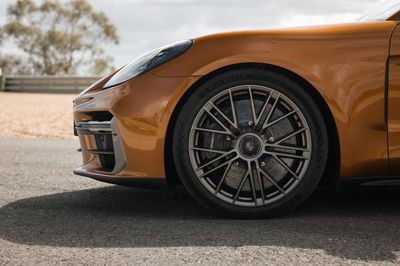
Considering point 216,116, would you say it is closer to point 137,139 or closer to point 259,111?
point 259,111

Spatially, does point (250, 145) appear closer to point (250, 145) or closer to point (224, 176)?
point (250, 145)

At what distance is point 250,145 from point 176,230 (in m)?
0.65

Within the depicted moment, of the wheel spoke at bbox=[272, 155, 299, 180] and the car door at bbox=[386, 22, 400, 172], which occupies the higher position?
the car door at bbox=[386, 22, 400, 172]

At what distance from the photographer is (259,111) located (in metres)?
3.44

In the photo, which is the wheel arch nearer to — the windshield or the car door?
the car door

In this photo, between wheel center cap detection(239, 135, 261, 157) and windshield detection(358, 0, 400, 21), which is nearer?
wheel center cap detection(239, 135, 261, 157)

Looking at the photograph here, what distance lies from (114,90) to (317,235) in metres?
1.43

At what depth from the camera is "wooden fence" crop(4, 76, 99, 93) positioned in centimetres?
3353

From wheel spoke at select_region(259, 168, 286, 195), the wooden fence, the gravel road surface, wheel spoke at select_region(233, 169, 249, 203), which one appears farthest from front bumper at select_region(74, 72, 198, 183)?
the wooden fence

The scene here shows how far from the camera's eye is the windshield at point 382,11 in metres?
3.57

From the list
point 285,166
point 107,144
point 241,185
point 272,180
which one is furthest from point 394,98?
point 107,144

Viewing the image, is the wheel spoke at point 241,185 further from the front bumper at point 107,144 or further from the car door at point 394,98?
the car door at point 394,98

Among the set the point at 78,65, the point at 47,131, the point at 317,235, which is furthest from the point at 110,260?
the point at 78,65

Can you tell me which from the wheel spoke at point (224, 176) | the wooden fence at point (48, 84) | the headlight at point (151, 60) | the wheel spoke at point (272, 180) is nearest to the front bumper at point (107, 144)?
the headlight at point (151, 60)
